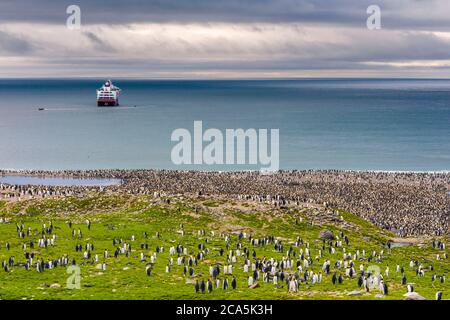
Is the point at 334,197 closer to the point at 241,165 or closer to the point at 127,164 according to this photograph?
the point at 241,165

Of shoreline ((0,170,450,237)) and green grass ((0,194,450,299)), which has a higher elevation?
shoreline ((0,170,450,237))

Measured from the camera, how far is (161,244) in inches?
2274

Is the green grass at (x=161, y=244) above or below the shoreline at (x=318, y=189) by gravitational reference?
below

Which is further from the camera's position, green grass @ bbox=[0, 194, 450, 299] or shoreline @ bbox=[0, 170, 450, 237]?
shoreline @ bbox=[0, 170, 450, 237]

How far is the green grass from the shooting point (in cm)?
4072

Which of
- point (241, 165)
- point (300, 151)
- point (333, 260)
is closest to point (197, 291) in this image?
point (333, 260)

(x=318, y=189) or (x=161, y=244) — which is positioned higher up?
(x=318, y=189)

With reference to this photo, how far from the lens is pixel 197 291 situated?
40500 millimetres

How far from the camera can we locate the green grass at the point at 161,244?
134ft

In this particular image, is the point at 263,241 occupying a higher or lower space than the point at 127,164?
lower

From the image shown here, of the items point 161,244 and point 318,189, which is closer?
point 161,244

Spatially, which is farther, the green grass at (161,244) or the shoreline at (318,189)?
the shoreline at (318,189)

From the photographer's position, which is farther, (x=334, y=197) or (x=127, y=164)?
(x=127, y=164)
